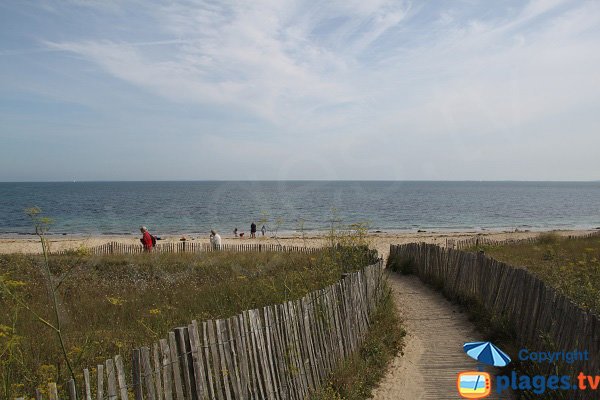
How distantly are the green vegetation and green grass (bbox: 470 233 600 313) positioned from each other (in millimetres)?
3050

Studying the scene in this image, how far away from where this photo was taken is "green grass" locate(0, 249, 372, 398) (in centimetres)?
584

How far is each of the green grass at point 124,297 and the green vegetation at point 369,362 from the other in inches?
53.4

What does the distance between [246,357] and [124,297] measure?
7.34 meters

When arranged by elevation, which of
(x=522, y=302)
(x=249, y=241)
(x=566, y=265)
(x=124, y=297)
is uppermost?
(x=522, y=302)

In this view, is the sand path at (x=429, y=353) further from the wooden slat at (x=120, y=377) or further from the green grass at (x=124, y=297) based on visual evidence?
the wooden slat at (x=120, y=377)

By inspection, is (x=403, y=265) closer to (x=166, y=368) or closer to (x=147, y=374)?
(x=166, y=368)

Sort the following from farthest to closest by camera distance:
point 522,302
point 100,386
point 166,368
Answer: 1. point 522,302
2. point 166,368
3. point 100,386

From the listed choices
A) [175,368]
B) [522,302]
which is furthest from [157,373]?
[522,302]

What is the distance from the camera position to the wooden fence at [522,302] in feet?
16.9

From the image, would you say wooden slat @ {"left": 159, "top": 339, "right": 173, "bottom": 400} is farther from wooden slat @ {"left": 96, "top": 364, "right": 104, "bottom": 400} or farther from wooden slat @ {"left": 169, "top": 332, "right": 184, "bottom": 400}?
wooden slat @ {"left": 96, "top": 364, "right": 104, "bottom": 400}

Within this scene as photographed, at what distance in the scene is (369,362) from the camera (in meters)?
7.22

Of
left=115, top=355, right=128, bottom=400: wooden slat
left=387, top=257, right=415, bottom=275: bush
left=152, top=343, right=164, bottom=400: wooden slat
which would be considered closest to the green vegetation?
left=152, top=343, right=164, bottom=400: wooden slat

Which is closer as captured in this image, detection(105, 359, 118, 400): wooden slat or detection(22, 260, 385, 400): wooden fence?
detection(105, 359, 118, 400): wooden slat

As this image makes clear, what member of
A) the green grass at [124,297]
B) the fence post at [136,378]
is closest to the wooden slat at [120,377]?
the fence post at [136,378]
